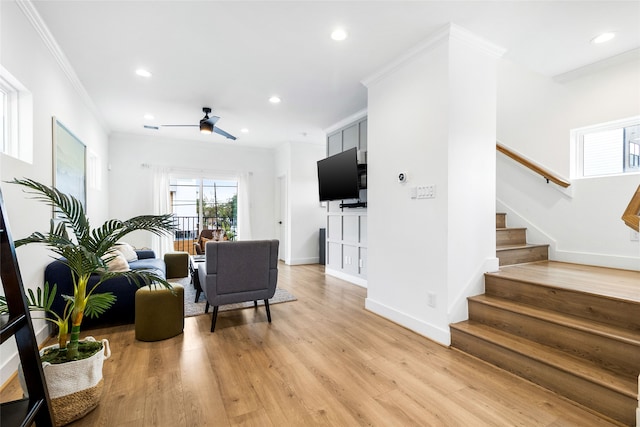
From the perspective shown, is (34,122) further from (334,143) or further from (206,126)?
(334,143)

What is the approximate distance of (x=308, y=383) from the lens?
78.6 inches

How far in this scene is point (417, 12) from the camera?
2.30m

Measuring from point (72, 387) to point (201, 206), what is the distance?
537 cm

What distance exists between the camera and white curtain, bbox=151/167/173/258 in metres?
5.98

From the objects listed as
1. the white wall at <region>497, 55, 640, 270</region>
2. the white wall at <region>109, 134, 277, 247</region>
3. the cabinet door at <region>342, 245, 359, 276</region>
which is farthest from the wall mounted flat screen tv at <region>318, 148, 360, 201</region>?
the white wall at <region>109, 134, 277, 247</region>

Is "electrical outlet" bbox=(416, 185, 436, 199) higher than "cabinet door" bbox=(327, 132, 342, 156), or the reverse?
"cabinet door" bbox=(327, 132, 342, 156)

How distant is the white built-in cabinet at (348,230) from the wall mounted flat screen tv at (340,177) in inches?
9.4

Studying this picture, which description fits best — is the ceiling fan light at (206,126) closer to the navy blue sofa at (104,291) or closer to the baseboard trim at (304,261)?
the navy blue sofa at (104,291)

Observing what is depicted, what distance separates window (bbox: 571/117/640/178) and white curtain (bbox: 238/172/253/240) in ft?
19.0

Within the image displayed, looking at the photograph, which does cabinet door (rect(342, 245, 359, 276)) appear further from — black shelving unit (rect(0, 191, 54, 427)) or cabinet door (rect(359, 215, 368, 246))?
black shelving unit (rect(0, 191, 54, 427))

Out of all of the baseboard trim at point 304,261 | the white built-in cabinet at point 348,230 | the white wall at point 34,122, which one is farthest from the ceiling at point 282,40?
the baseboard trim at point 304,261

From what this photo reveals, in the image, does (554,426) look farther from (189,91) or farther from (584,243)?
(189,91)

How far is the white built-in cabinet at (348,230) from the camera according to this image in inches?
179

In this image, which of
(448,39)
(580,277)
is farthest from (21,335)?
(580,277)
